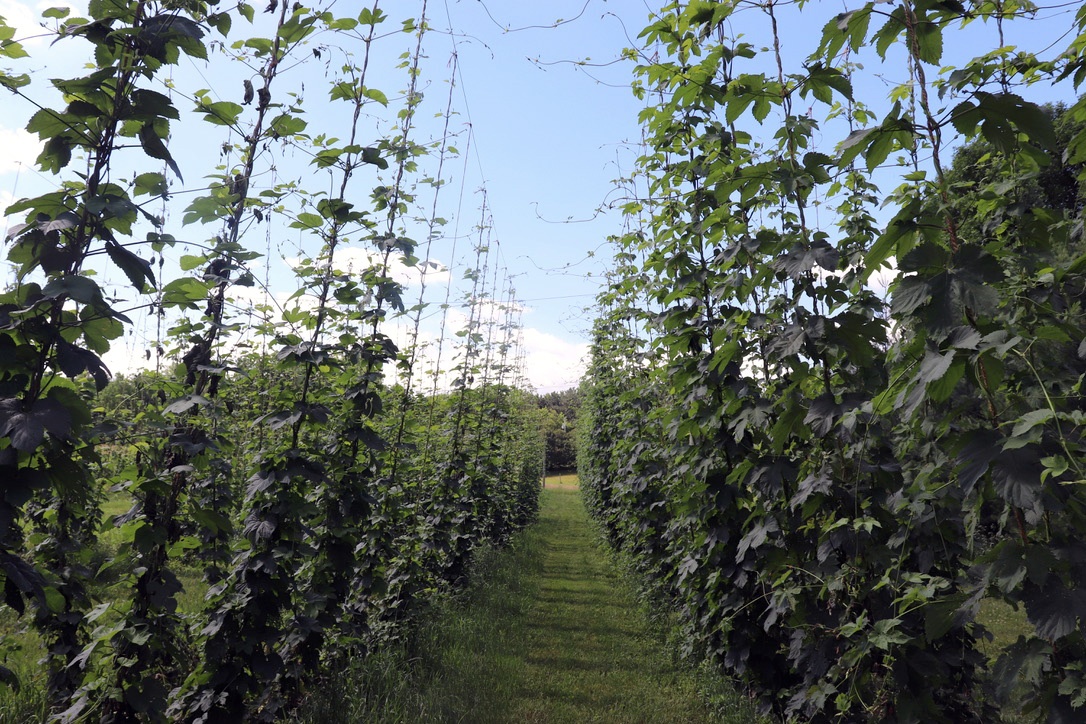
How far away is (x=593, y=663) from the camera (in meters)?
5.41

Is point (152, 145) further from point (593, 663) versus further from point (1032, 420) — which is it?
point (593, 663)

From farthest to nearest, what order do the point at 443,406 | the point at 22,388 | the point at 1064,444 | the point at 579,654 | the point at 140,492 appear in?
the point at 443,406 → the point at 579,654 → the point at 140,492 → the point at 22,388 → the point at 1064,444

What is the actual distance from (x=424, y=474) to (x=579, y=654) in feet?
8.24

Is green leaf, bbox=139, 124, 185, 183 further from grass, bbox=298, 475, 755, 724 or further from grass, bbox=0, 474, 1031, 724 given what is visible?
grass, bbox=298, 475, 755, 724

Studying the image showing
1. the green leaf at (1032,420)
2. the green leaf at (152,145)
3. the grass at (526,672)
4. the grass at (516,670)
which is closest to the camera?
the green leaf at (1032,420)

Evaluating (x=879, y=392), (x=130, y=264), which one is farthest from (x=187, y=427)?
(x=879, y=392)

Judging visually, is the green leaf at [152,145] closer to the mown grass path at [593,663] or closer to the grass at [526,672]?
the grass at [526,672]

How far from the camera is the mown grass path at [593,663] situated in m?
4.30

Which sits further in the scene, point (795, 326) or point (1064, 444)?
point (795, 326)

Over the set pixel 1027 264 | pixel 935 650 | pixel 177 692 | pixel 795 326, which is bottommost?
pixel 177 692

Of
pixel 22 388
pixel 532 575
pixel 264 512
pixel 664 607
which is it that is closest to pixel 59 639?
pixel 264 512

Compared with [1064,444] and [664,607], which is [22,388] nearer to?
[1064,444]

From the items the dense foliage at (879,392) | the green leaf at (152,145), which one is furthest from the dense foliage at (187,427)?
the dense foliage at (879,392)

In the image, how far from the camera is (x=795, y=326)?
2.56 metres
